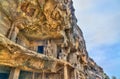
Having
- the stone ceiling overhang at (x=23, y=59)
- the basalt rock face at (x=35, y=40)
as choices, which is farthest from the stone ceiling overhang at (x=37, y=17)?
the stone ceiling overhang at (x=23, y=59)

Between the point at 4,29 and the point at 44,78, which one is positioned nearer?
the point at 4,29

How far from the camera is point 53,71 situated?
1313 cm

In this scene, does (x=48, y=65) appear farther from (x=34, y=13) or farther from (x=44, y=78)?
(x=34, y=13)

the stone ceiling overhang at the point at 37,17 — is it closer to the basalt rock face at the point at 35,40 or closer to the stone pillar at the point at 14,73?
the basalt rock face at the point at 35,40

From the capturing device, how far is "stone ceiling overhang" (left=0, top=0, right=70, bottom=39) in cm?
1168

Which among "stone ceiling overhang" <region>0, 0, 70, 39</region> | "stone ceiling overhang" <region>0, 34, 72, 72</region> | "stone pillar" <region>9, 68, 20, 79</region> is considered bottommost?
"stone pillar" <region>9, 68, 20, 79</region>

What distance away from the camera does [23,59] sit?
10.8m

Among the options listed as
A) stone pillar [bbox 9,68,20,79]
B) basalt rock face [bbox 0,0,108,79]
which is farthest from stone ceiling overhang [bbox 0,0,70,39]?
stone pillar [bbox 9,68,20,79]

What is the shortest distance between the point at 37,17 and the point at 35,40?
341 centimetres

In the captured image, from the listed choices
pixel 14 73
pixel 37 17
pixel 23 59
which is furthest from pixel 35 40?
pixel 14 73

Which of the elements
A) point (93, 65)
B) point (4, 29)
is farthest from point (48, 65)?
point (93, 65)

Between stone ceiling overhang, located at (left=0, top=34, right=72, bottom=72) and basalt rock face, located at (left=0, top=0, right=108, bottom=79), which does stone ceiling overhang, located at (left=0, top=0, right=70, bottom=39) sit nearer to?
basalt rock face, located at (left=0, top=0, right=108, bottom=79)

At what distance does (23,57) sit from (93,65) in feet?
70.7

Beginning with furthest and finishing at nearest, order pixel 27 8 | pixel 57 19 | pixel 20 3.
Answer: pixel 57 19, pixel 27 8, pixel 20 3
